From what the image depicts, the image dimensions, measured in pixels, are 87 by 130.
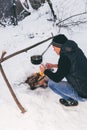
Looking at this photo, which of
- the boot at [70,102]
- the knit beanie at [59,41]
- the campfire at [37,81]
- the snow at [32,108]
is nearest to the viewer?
the knit beanie at [59,41]

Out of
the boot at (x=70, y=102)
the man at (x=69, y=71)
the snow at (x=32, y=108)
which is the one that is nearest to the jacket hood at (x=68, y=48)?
the man at (x=69, y=71)

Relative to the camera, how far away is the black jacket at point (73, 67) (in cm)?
442

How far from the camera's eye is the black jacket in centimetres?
442

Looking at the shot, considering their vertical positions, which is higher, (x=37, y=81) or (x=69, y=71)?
(x=69, y=71)

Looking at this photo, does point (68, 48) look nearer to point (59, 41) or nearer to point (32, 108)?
point (59, 41)

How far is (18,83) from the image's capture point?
5.60 meters

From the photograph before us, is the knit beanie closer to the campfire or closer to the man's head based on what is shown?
the man's head

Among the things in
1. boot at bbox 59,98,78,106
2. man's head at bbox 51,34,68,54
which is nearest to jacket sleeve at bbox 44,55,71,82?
man's head at bbox 51,34,68,54

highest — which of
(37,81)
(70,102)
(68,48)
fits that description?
(68,48)

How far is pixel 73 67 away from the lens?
451cm

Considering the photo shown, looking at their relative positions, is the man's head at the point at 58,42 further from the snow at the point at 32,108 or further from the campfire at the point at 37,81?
the snow at the point at 32,108

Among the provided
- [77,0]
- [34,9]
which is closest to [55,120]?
[77,0]

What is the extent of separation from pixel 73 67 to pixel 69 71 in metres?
0.10

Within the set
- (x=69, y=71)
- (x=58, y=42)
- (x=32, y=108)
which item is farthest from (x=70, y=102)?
(x=58, y=42)
